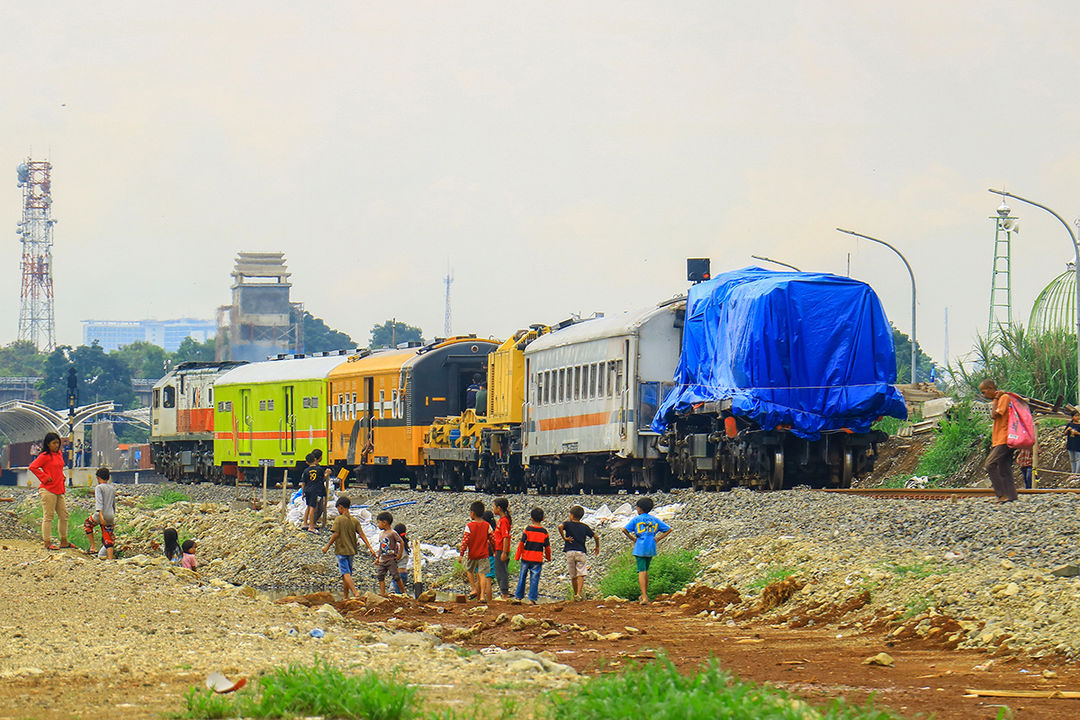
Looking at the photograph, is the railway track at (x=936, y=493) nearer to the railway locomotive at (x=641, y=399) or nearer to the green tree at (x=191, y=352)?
the railway locomotive at (x=641, y=399)

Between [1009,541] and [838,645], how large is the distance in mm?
3662

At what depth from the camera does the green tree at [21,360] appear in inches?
7534

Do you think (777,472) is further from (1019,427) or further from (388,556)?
(388,556)

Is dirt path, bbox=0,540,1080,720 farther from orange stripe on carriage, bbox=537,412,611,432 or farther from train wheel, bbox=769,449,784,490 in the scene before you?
orange stripe on carriage, bbox=537,412,611,432

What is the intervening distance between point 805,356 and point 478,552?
774cm

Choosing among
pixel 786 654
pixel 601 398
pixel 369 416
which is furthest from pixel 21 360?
pixel 786 654

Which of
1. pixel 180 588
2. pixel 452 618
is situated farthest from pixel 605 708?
pixel 180 588

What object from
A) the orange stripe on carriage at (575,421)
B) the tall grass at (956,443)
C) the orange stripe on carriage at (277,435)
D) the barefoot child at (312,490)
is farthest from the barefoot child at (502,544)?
the orange stripe on carriage at (277,435)

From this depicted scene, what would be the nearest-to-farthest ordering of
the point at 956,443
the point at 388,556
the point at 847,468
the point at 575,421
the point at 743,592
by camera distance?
the point at 743,592 < the point at 388,556 < the point at 847,468 < the point at 575,421 < the point at 956,443

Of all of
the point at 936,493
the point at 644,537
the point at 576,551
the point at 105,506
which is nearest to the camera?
the point at 644,537

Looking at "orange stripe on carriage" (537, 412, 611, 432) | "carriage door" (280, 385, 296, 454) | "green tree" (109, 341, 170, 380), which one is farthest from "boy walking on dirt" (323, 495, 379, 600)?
"green tree" (109, 341, 170, 380)

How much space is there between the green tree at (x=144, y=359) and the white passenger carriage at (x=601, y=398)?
149322mm

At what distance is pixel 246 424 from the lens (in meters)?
41.8

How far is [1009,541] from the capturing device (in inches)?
602
